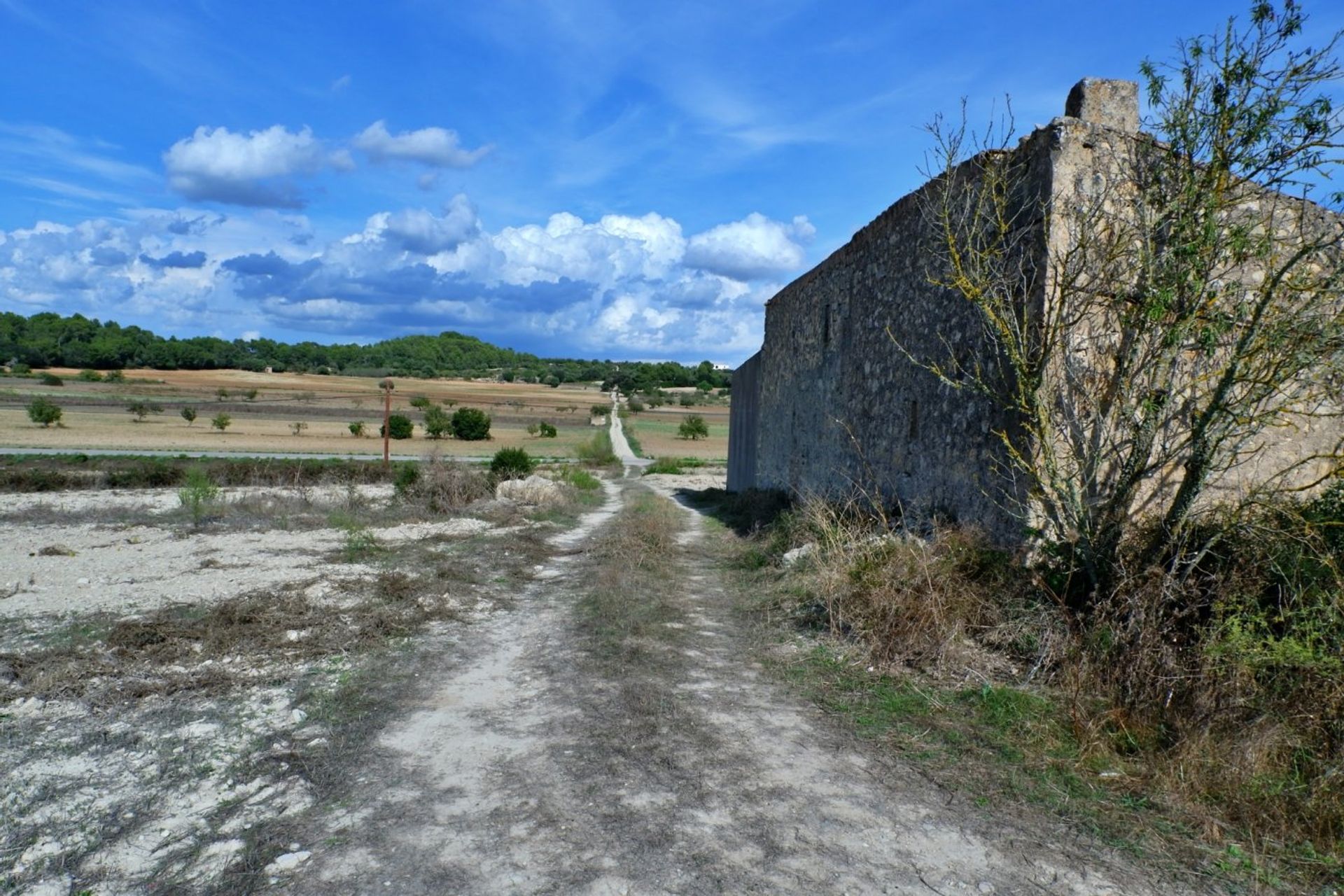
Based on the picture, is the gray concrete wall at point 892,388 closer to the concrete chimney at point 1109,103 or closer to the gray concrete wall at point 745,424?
the concrete chimney at point 1109,103

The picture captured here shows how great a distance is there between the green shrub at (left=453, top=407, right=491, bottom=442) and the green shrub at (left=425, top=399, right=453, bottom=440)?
85cm

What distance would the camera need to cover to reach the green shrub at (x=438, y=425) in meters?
46.4

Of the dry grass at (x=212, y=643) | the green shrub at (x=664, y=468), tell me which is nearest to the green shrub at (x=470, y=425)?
the green shrub at (x=664, y=468)

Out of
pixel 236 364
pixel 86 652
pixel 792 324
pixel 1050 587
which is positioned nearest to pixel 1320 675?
pixel 1050 587

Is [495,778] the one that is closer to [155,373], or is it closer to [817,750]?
[817,750]

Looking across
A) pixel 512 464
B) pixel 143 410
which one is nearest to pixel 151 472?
pixel 512 464

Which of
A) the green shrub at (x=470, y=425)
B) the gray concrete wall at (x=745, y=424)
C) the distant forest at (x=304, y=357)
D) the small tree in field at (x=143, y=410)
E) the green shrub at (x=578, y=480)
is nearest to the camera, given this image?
the gray concrete wall at (x=745, y=424)

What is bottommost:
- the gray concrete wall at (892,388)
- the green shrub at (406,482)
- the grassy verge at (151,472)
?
the grassy verge at (151,472)

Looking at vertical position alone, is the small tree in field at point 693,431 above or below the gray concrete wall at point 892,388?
below

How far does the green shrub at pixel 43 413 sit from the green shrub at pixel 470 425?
61.6 feet

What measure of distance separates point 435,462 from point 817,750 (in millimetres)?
14631

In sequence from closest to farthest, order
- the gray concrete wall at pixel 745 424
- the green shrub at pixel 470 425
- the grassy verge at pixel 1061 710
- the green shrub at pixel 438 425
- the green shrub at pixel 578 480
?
the grassy verge at pixel 1061 710 < the gray concrete wall at pixel 745 424 < the green shrub at pixel 578 480 < the green shrub at pixel 470 425 < the green shrub at pixel 438 425

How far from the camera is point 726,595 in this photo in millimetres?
8344

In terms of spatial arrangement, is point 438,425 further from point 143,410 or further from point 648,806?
point 648,806
